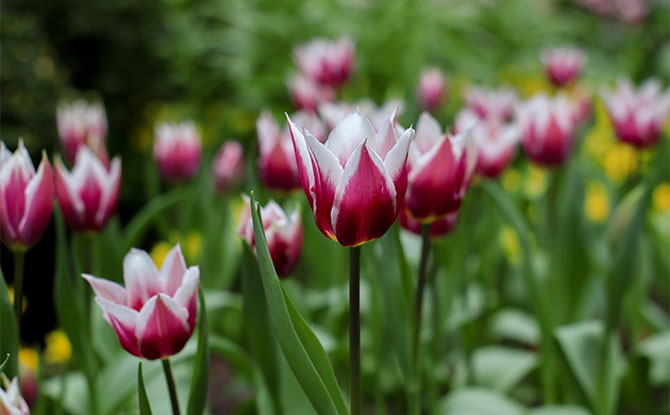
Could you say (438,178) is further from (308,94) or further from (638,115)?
(308,94)

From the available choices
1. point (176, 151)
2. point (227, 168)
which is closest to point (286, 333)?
point (176, 151)

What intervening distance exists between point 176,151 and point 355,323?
149 centimetres

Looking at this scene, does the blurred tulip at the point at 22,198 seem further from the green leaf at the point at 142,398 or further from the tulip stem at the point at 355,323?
the tulip stem at the point at 355,323

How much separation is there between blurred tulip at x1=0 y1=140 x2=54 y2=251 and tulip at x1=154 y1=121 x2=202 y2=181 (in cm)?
→ 107

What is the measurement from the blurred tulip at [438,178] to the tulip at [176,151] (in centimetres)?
127

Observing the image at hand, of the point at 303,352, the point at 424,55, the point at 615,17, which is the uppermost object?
the point at 615,17

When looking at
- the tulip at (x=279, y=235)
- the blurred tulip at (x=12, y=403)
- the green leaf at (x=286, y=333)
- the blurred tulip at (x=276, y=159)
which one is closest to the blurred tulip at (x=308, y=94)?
the blurred tulip at (x=276, y=159)

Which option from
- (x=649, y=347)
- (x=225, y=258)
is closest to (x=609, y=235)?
(x=649, y=347)

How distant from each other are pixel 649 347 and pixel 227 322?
1.59 metres

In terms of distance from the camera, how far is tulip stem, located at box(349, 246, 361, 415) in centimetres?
90

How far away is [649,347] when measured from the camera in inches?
71.8

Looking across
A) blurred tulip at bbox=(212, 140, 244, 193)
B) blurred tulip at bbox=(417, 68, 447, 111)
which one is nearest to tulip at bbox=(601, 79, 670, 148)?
blurred tulip at bbox=(417, 68, 447, 111)

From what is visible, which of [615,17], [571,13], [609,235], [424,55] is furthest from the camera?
[571,13]

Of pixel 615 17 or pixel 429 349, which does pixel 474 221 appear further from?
pixel 615 17
